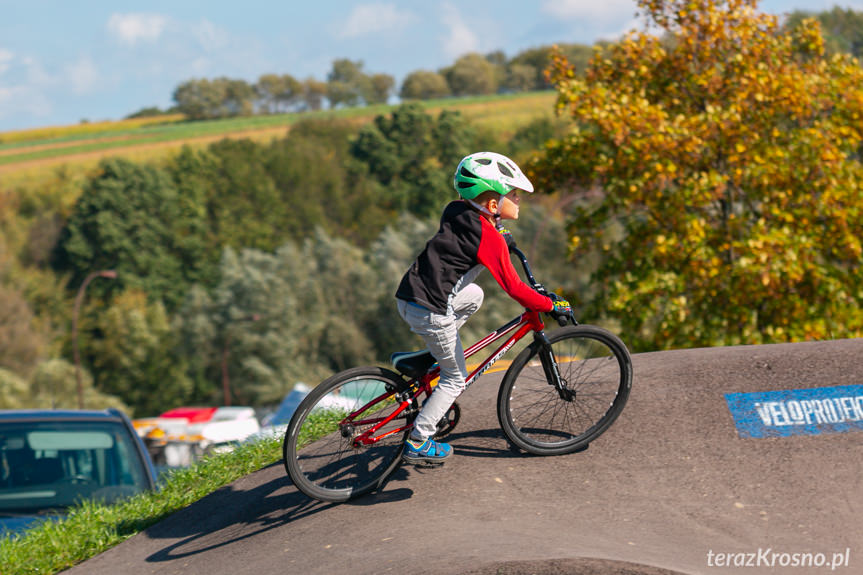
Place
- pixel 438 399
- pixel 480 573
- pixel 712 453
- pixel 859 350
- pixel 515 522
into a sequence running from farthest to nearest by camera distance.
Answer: pixel 859 350 < pixel 712 453 < pixel 438 399 < pixel 515 522 < pixel 480 573

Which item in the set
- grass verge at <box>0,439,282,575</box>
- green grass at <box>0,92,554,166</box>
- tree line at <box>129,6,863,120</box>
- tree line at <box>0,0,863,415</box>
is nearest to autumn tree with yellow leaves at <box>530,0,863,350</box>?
tree line at <box>0,0,863,415</box>

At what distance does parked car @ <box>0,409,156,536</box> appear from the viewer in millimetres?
6512

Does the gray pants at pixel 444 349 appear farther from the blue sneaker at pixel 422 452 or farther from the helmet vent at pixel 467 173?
the helmet vent at pixel 467 173

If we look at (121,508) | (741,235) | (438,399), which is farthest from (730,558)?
(741,235)

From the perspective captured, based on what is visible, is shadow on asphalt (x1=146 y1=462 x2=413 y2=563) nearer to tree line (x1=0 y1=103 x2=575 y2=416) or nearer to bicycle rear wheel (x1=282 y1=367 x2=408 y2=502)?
bicycle rear wheel (x1=282 y1=367 x2=408 y2=502)

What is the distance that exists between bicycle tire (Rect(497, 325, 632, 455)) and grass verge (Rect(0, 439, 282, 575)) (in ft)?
6.59

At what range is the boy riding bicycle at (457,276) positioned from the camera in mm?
5070

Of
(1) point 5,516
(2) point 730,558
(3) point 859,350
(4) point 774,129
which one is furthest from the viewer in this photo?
(4) point 774,129

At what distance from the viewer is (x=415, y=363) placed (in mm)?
5309

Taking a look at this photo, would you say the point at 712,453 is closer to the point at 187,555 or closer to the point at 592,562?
the point at 592,562

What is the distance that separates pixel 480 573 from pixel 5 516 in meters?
3.81

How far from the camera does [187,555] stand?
540 cm

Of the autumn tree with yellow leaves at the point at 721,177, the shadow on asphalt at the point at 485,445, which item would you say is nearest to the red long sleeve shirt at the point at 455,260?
the shadow on asphalt at the point at 485,445

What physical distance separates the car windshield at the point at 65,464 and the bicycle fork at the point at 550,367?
10.7ft
